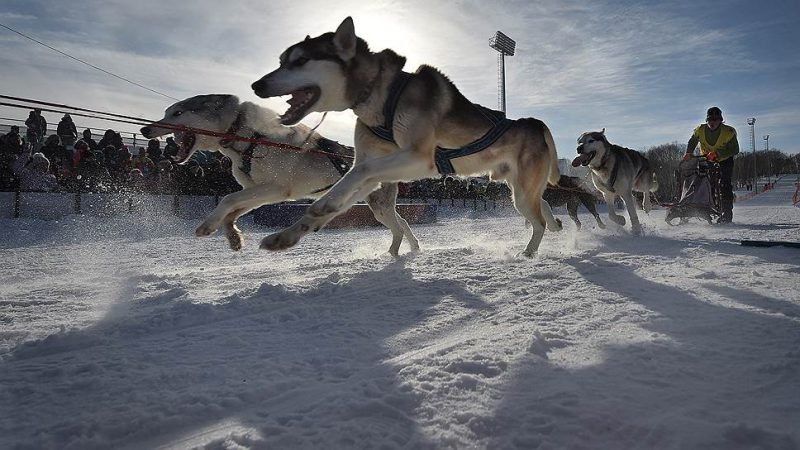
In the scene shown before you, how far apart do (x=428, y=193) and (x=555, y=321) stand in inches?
751

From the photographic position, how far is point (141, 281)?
3.67 metres

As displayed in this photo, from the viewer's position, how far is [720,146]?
8461 mm

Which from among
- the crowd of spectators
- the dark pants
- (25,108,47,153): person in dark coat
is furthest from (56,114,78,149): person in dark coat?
the dark pants

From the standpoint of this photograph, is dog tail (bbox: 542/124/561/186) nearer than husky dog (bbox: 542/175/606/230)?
Yes

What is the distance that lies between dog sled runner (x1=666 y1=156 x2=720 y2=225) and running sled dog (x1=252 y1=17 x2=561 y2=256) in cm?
635

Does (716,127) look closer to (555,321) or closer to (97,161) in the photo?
(555,321)

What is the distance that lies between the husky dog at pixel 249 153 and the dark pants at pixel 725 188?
753cm

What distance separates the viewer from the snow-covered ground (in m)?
1.15

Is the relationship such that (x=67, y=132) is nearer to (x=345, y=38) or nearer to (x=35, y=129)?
(x=35, y=129)

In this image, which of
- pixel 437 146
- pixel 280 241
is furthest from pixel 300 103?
pixel 437 146

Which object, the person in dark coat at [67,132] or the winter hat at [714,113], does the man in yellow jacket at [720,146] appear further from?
the person in dark coat at [67,132]

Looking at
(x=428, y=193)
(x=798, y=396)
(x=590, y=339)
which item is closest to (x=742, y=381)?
(x=798, y=396)

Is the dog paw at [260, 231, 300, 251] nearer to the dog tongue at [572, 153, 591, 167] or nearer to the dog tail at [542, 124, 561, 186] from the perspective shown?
the dog tail at [542, 124, 561, 186]

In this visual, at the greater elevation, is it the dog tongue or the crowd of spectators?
the crowd of spectators
